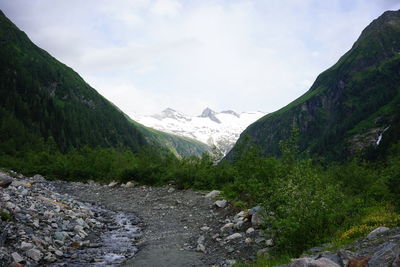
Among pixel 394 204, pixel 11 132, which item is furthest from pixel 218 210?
pixel 11 132

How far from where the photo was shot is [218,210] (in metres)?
27.0

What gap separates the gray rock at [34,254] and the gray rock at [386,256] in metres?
Answer: 13.7

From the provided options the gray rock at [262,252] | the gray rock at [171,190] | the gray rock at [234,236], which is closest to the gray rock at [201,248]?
the gray rock at [234,236]

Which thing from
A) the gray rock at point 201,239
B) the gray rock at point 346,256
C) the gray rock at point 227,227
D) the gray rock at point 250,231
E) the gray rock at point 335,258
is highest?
the gray rock at point 346,256

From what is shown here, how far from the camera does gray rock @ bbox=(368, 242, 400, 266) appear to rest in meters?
8.57

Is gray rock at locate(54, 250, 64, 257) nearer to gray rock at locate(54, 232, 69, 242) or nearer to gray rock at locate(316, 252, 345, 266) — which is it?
gray rock at locate(54, 232, 69, 242)

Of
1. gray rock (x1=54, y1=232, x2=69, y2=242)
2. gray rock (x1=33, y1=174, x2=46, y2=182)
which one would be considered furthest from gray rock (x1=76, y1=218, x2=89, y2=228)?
gray rock (x1=33, y1=174, x2=46, y2=182)

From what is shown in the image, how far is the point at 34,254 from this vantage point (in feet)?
47.4

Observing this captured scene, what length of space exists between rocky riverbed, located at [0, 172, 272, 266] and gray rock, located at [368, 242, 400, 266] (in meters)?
6.72

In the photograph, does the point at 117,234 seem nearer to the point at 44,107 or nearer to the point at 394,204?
the point at 394,204

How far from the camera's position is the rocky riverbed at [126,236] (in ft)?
49.8

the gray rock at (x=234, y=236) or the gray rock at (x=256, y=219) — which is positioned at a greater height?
the gray rock at (x=256, y=219)

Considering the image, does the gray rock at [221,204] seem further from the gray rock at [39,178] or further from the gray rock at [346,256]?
the gray rock at [39,178]

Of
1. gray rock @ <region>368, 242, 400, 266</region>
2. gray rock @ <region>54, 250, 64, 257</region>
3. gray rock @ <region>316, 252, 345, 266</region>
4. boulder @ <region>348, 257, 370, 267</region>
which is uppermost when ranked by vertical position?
gray rock @ <region>368, 242, 400, 266</region>
